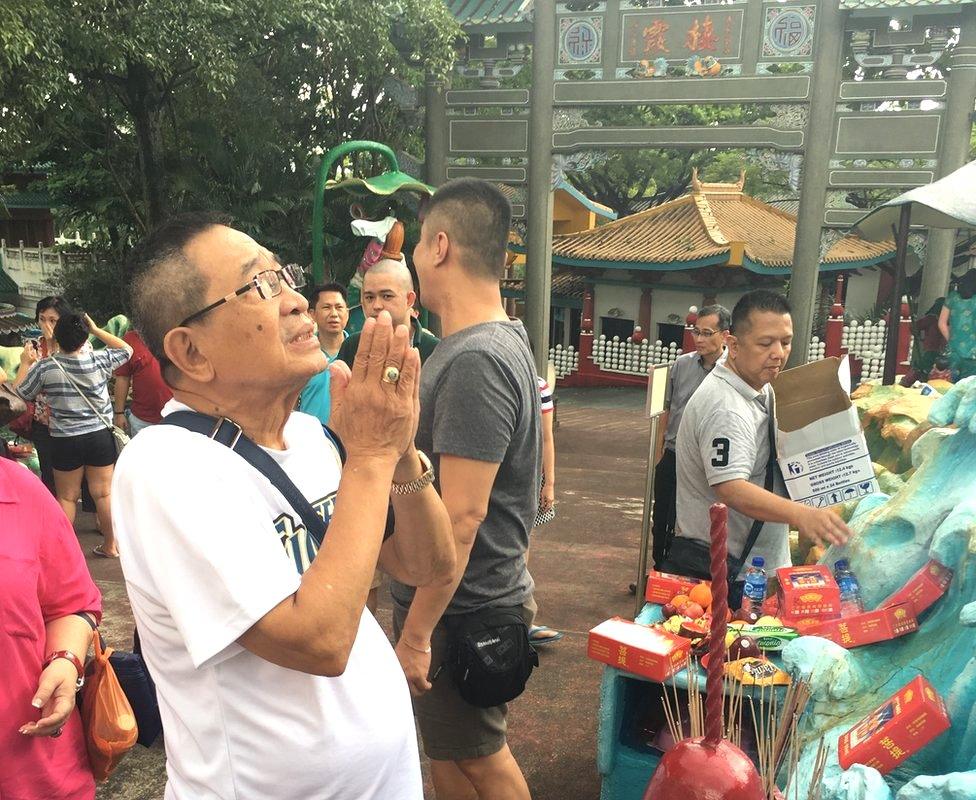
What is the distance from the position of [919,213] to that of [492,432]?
6127 mm

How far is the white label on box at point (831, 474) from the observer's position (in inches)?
90.9

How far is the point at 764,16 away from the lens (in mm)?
8305

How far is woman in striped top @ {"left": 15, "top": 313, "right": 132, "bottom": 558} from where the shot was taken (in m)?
4.27

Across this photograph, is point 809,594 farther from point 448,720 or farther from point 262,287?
point 262,287

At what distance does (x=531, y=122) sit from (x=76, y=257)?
9.74 m

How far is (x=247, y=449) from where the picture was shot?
1099 millimetres

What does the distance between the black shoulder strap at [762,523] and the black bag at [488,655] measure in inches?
36.9

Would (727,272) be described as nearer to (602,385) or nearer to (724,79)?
(602,385)

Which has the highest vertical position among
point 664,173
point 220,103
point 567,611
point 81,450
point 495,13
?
point 495,13

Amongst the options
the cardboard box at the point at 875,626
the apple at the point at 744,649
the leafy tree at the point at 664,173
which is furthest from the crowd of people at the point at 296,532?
the leafy tree at the point at 664,173

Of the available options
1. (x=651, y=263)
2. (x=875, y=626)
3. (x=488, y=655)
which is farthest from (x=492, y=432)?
(x=651, y=263)

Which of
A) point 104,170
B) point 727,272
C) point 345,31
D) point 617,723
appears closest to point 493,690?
point 617,723

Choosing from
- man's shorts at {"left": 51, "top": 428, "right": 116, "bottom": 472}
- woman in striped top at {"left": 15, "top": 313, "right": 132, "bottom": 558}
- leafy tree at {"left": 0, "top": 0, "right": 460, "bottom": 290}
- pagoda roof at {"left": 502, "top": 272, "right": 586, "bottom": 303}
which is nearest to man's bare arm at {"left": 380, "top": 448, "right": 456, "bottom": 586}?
woman in striped top at {"left": 15, "top": 313, "right": 132, "bottom": 558}

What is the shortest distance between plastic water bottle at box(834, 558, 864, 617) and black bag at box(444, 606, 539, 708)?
94 centimetres
